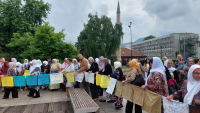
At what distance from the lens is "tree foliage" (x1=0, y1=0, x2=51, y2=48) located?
2525 cm

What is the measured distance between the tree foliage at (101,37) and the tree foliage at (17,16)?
33.0 ft

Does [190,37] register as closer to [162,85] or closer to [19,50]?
[19,50]

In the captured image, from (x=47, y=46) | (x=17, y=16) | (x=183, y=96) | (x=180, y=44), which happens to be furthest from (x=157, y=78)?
(x=180, y=44)

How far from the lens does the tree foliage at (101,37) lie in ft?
101

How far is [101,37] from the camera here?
1258 inches

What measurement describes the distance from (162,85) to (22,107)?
224 inches

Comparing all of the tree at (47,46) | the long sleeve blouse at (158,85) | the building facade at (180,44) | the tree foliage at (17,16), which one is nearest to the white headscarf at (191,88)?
the long sleeve blouse at (158,85)

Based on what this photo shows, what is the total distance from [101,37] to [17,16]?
16.6 meters

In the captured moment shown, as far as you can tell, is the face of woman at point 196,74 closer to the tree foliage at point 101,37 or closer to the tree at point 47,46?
the tree at point 47,46

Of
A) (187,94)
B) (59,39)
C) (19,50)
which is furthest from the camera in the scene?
(19,50)

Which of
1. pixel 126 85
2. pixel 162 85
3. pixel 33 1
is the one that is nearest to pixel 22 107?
pixel 126 85

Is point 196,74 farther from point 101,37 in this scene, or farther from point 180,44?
point 180,44

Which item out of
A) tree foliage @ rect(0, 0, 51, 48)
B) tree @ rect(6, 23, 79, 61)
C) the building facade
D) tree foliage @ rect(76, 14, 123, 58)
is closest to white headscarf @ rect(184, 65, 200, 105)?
tree @ rect(6, 23, 79, 61)

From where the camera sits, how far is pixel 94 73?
7227mm
